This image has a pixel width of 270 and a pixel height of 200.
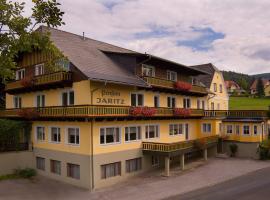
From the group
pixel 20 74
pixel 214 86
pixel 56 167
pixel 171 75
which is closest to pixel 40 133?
pixel 56 167

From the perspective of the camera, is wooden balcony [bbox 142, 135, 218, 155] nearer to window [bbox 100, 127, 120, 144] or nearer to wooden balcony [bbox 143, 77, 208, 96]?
window [bbox 100, 127, 120, 144]

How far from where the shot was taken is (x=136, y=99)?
33469 millimetres

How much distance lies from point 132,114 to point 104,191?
24.1ft

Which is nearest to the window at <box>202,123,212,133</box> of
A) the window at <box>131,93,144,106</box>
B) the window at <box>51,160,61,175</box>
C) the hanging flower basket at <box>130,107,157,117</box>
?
the hanging flower basket at <box>130,107,157,117</box>

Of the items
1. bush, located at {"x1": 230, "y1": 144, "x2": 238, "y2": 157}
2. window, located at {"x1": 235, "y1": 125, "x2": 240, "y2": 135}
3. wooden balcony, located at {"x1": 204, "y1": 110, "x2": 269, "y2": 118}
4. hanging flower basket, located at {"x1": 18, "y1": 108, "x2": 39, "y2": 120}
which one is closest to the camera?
hanging flower basket, located at {"x1": 18, "y1": 108, "x2": 39, "y2": 120}

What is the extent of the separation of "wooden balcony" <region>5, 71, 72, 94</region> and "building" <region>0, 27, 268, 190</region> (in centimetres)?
9

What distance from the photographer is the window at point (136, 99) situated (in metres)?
33.1

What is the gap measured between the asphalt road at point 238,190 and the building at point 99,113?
616cm

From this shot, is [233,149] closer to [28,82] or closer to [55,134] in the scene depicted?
[55,134]

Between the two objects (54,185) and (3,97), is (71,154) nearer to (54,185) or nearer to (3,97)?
(54,185)

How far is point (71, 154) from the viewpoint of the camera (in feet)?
97.0

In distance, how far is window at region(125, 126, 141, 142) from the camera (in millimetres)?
31344

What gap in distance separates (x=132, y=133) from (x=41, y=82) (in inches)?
407

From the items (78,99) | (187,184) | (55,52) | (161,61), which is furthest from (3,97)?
(55,52)
